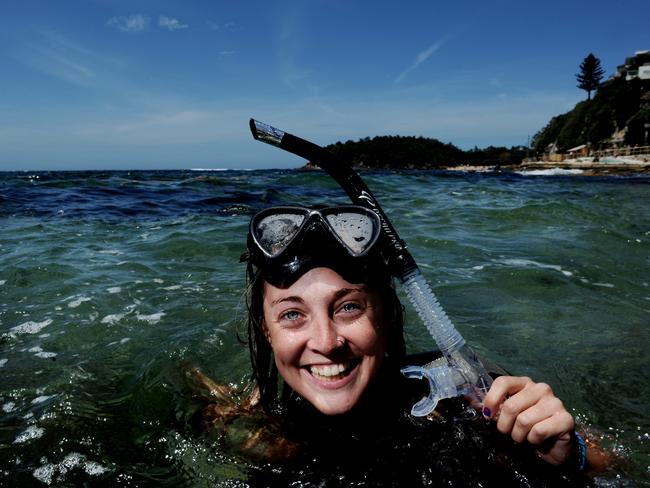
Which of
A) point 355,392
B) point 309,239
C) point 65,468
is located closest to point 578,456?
point 355,392

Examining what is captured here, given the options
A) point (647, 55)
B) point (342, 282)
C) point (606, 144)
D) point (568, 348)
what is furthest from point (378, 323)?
point (647, 55)

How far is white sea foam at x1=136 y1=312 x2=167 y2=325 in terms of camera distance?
16.4 feet

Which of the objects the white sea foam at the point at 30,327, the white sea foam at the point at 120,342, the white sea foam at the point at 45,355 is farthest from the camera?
the white sea foam at the point at 30,327

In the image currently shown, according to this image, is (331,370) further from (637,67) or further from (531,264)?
(637,67)

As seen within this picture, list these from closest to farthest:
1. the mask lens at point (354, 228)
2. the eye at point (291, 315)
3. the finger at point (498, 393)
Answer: the finger at point (498, 393)
the eye at point (291, 315)
the mask lens at point (354, 228)

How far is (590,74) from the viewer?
90375 mm

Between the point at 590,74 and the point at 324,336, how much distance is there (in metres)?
109

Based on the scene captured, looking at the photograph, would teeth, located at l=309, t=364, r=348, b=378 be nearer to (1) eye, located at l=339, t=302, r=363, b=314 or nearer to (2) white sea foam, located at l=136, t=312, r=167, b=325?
(1) eye, located at l=339, t=302, r=363, b=314

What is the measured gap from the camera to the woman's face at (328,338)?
7.00 ft

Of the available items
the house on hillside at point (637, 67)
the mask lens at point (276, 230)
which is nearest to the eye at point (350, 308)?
the mask lens at point (276, 230)

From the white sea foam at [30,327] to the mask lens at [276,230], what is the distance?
11.3 ft

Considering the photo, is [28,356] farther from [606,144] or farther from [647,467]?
[606,144]

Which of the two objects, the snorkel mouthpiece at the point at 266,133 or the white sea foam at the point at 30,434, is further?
the white sea foam at the point at 30,434

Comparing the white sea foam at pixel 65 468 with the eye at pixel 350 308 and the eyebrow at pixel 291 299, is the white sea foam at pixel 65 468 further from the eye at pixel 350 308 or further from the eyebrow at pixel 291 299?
the eye at pixel 350 308
